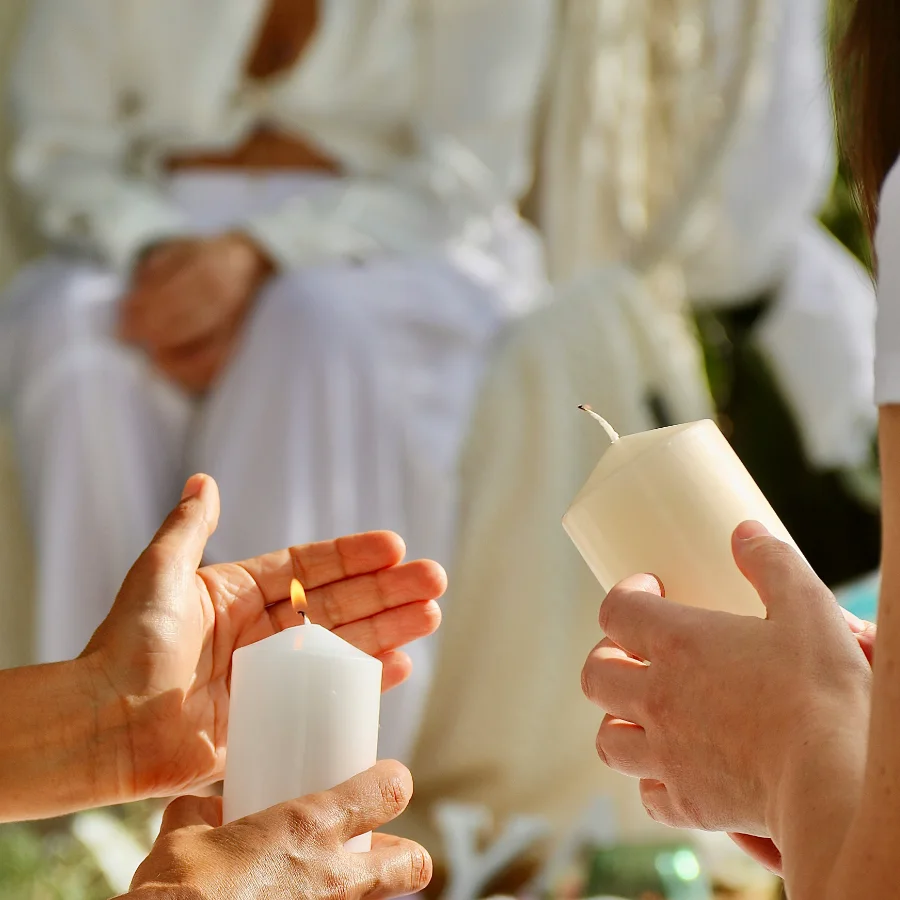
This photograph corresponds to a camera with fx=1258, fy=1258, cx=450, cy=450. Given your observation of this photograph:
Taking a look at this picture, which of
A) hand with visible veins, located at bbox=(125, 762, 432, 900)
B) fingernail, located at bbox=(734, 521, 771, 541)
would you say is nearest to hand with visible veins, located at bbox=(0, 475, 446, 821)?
hand with visible veins, located at bbox=(125, 762, 432, 900)

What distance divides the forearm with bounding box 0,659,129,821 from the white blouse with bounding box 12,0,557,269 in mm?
999

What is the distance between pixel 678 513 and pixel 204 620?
0.96 ft

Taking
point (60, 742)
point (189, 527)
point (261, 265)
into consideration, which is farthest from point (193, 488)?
point (261, 265)

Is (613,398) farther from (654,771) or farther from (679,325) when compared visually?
(654,771)

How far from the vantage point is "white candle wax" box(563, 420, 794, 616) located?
23.7 inches

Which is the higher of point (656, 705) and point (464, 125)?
point (464, 125)

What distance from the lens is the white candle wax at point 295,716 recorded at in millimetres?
566

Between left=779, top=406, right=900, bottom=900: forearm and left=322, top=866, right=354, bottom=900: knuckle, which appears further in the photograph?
left=322, top=866, right=354, bottom=900: knuckle

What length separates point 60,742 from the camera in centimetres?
69

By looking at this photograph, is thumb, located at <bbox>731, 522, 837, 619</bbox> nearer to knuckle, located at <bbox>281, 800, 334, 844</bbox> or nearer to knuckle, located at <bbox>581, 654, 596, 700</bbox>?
knuckle, located at <bbox>581, 654, 596, 700</bbox>

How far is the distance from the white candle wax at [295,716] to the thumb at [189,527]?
131 mm

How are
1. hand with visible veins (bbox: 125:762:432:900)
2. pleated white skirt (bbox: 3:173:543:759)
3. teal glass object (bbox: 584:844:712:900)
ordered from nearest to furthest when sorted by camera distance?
hand with visible veins (bbox: 125:762:432:900) < teal glass object (bbox: 584:844:712:900) < pleated white skirt (bbox: 3:173:543:759)

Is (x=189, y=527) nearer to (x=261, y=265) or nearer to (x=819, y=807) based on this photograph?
(x=819, y=807)

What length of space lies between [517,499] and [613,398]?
175mm
